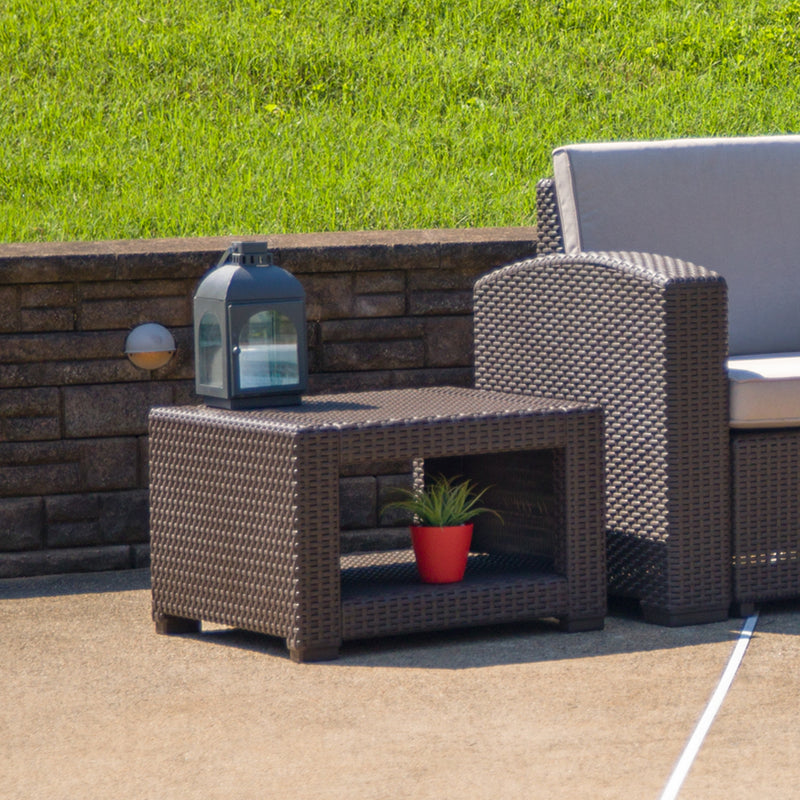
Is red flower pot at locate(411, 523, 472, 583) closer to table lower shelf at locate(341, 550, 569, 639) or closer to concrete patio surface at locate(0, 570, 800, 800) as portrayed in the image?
table lower shelf at locate(341, 550, 569, 639)

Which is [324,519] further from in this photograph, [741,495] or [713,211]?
[713,211]

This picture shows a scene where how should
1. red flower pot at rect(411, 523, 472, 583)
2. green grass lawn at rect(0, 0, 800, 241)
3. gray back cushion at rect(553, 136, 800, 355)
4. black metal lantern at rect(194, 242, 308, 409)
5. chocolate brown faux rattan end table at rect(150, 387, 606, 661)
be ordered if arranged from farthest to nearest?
green grass lawn at rect(0, 0, 800, 241)
gray back cushion at rect(553, 136, 800, 355)
red flower pot at rect(411, 523, 472, 583)
black metal lantern at rect(194, 242, 308, 409)
chocolate brown faux rattan end table at rect(150, 387, 606, 661)

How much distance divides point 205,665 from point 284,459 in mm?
483

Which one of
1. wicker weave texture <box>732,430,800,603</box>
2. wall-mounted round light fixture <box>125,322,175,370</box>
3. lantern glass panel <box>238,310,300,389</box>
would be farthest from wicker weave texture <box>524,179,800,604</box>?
wall-mounted round light fixture <box>125,322,175,370</box>

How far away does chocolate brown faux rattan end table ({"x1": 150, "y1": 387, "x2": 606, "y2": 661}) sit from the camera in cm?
323

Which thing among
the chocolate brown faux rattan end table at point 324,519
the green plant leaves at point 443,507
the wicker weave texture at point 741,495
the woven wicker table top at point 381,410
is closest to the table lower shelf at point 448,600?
the chocolate brown faux rattan end table at point 324,519

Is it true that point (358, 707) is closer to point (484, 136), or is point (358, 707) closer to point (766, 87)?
point (484, 136)

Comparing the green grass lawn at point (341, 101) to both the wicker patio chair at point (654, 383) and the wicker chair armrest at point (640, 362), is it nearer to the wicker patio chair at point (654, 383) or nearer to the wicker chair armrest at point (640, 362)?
the wicker patio chair at point (654, 383)

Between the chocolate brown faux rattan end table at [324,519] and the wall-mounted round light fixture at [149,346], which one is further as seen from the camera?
the wall-mounted round light fixture at [149,346]

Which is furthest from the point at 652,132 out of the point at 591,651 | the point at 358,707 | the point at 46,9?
the point at 358,707

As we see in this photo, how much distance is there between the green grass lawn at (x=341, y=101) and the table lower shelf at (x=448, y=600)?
6.12ft

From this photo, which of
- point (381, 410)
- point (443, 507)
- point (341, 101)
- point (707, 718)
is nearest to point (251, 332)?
point (381, 410)

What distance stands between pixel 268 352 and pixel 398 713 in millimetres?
982

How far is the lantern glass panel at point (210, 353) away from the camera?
346cm
